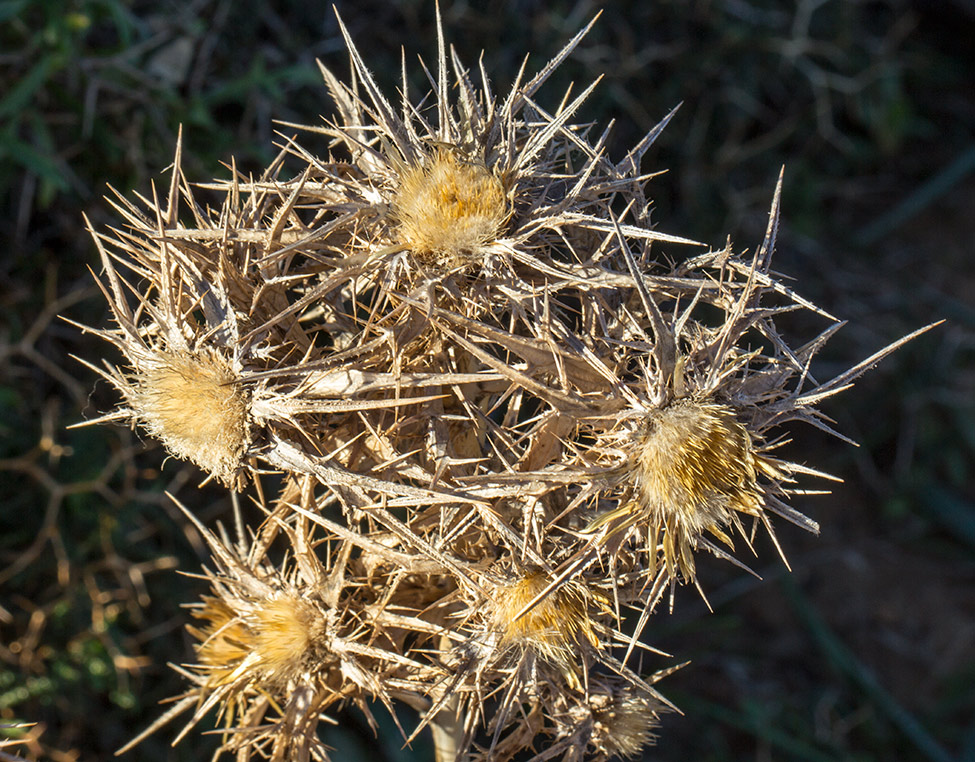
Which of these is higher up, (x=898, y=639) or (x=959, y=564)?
(x=959, y=564)

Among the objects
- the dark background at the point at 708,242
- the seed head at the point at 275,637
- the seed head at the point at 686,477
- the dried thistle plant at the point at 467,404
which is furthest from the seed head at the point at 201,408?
the dark background at the point at 708,242

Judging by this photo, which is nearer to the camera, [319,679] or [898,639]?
[319,679]

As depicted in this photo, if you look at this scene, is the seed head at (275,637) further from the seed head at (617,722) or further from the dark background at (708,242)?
the dark background at (708,242)

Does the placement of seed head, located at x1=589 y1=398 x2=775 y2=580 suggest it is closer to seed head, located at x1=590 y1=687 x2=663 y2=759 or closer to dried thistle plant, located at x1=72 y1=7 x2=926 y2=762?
dried thistle plant, located at x1=72 y1=7 x2=926 y2=762

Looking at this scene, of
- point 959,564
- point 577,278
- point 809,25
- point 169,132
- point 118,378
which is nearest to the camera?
point 577,278

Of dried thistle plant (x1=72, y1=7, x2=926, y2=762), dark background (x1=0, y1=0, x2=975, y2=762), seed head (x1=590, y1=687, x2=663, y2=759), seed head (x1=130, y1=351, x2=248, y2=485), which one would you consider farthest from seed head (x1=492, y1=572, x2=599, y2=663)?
dark background (x1=0, y1=0, x2=975, y2=762)

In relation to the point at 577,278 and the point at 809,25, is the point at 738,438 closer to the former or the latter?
the point at 577,278

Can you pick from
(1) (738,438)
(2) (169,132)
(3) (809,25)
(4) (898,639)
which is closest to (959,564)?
(4) (898,639)
